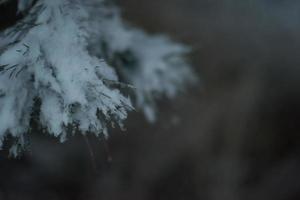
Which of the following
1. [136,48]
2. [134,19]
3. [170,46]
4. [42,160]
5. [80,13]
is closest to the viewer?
[80,13]

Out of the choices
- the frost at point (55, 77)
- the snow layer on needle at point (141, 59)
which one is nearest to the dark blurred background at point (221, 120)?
the snow layer on needle at point (141, 59)

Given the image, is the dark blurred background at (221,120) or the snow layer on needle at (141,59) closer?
the snow layer on needle at (141,59)

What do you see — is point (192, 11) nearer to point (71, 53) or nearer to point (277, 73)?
point (277, 73)

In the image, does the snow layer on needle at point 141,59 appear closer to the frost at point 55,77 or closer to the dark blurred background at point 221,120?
the frost at point 55,77

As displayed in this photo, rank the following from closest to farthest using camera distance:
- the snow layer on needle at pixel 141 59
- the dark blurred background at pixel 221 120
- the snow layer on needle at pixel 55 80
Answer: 1. the snow layer on needle at pixel 55 80
2. the snow layer on needle at pixel 141 59
3. the dark blurred background at pixel 221 120

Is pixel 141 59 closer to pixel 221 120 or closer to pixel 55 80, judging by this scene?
pixel 55 80

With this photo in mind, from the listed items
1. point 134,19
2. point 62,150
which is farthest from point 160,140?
point 134,19
